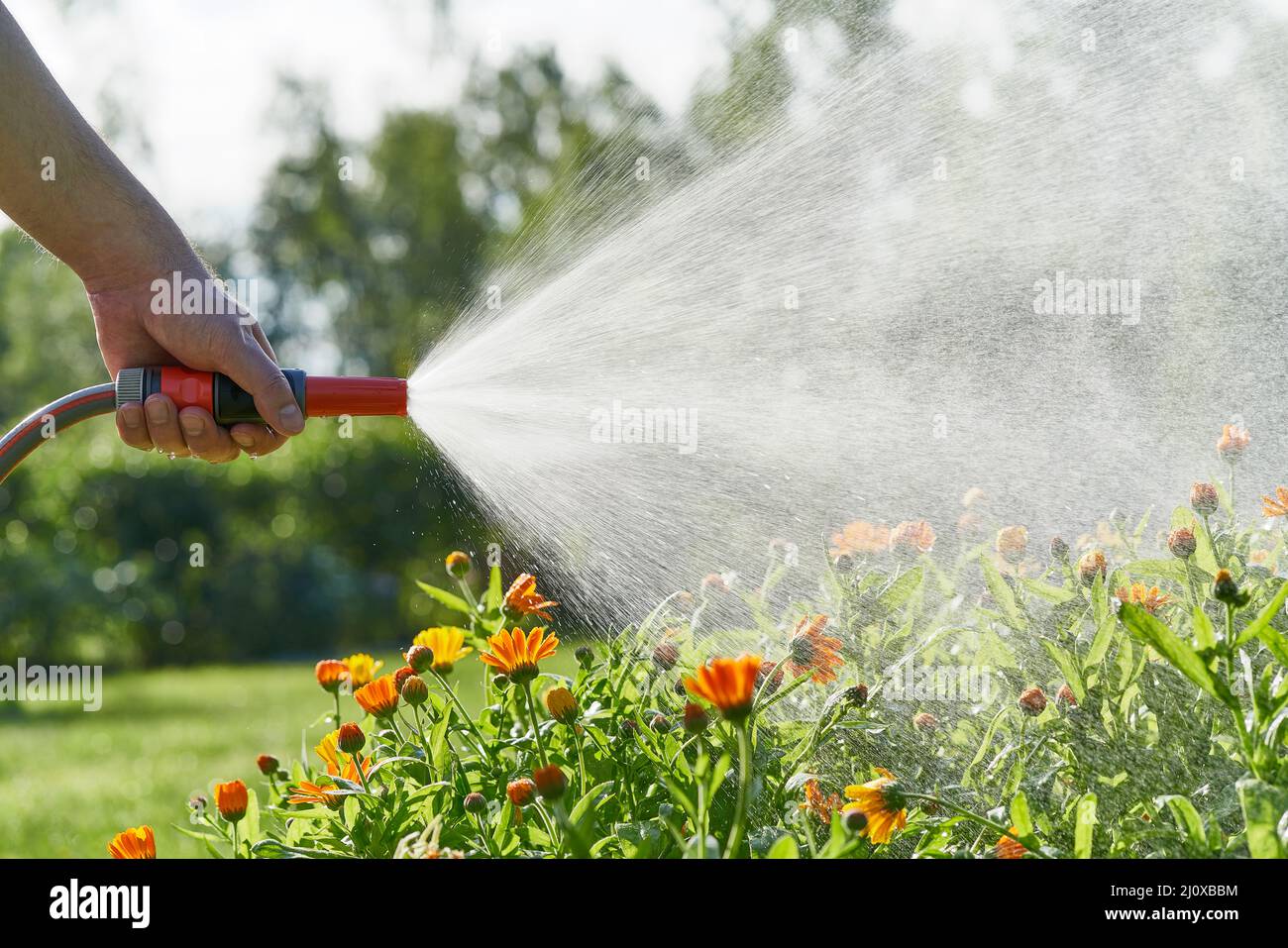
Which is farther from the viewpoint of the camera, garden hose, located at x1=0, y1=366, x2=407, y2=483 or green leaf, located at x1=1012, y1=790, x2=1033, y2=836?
garden hose, located at x1=0, y1=366, x2=407, y2=483

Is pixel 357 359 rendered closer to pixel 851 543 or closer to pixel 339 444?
pixel 339 444

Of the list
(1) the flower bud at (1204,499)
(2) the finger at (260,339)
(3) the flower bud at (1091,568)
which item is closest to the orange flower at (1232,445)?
(1) the flower bud at (1204,499)

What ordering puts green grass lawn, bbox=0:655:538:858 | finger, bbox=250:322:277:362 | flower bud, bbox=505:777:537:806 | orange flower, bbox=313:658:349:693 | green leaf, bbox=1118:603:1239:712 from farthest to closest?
green grass lawn, bbox=0:655:538:858
orange flower, bbox=313:658:349:693
finger, bbox=250:322:277:362
flower bud, bbox=505:777:537:806
green leaf, bbox=1118:603:1239:712

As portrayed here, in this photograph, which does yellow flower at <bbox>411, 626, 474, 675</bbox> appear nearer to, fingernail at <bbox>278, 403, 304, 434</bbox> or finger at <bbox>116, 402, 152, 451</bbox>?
fingernail at <bbox>278, 403, 304, 434</bbox>

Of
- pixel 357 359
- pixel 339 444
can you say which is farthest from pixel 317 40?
pixel 339 444

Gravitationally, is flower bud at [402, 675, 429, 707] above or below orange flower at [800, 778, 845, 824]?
above

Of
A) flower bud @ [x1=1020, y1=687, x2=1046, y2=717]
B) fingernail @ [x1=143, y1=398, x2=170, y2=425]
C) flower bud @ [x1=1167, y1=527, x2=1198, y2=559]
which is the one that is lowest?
flower bud @ [x1=1020, y1=687, x2=1046, y2=717]

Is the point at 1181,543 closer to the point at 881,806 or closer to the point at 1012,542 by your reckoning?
the point at 1012,542

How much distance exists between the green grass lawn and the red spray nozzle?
232 centimetres

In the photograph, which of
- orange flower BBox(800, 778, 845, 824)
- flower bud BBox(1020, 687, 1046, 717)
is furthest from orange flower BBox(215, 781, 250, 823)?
flower bud BBox(1020, 687, 1046, 717)

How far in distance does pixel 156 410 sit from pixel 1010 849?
1.42 m

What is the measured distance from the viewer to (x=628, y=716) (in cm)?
176

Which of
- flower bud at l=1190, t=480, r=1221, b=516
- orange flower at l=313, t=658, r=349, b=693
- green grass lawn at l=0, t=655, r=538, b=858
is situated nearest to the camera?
flower bud at l=1190, t=480, r=1221, b=516

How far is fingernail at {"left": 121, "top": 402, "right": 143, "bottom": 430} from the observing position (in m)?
1.79
